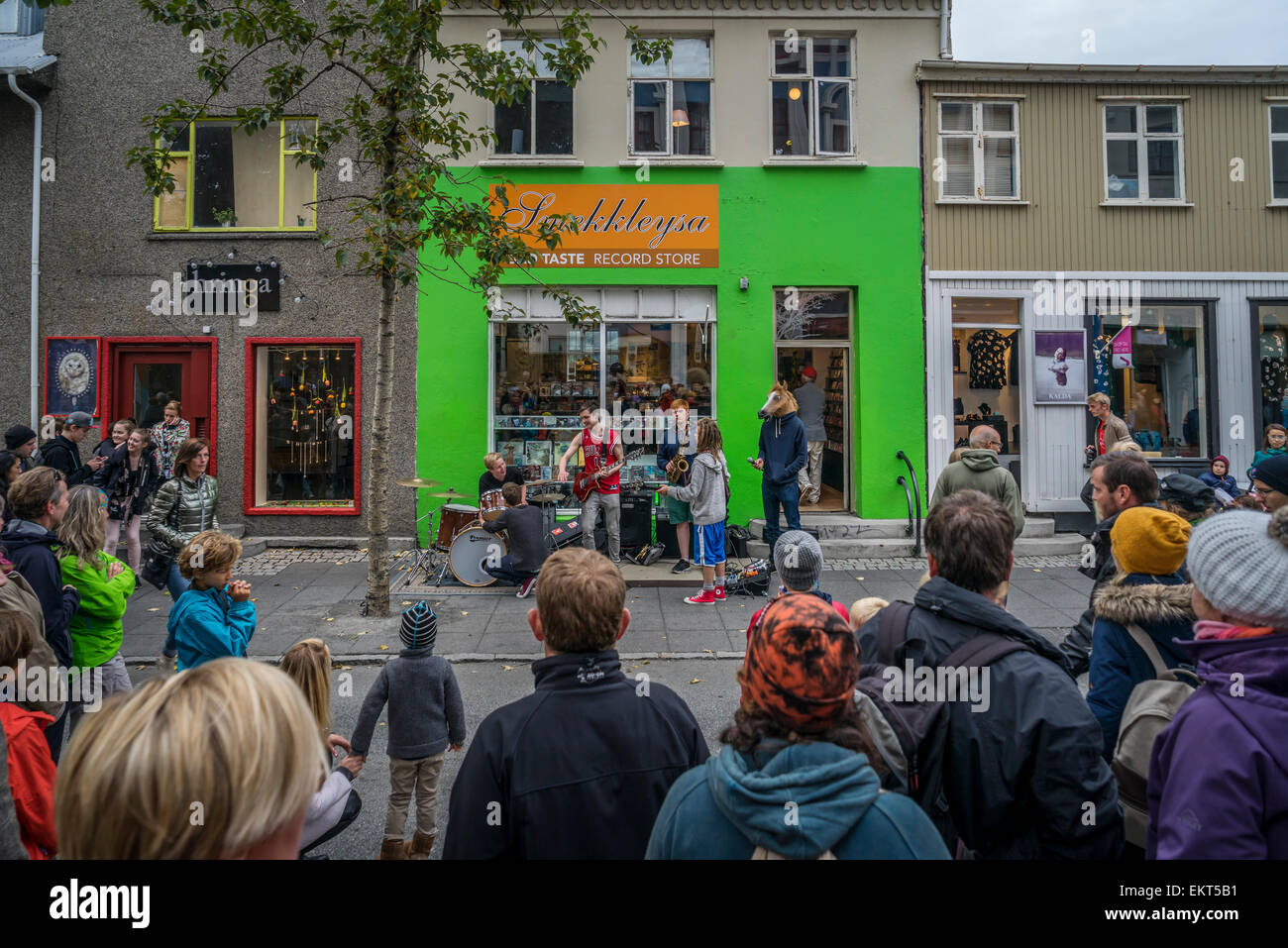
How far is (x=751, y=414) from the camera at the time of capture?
40.4 feet

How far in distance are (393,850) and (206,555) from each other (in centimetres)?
176

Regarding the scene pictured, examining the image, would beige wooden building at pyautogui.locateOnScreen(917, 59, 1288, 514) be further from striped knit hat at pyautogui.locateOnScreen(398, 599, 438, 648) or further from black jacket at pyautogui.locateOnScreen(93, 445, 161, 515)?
black jacket at pyautogui.locateOnScreen(93, 445, 161, 515)

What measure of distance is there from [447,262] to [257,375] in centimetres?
352

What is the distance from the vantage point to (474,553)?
970 cm

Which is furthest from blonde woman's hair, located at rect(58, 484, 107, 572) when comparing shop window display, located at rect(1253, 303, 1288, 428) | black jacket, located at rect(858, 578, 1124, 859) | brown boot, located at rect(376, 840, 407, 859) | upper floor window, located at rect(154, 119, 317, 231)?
shop window display, located at rect(1253, 303, 1288, 428)

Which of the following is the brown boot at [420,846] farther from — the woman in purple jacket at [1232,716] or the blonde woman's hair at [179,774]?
the woman in purple jacket at [1232,716]

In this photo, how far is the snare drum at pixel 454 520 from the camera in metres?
10.2

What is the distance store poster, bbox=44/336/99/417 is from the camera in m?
12.4

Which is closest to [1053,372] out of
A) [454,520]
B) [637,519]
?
[637,519]

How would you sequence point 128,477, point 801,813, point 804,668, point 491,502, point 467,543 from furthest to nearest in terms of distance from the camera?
point 491,502
point 467,543
point 128,477
point 804,668
point 801,813

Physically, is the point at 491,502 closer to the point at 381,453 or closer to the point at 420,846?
the point at 381,453
